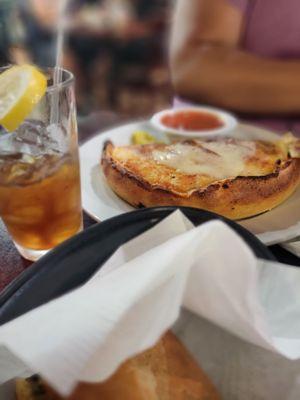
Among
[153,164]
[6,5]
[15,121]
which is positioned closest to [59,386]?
[15,121]

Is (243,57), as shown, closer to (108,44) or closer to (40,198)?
(40,198)

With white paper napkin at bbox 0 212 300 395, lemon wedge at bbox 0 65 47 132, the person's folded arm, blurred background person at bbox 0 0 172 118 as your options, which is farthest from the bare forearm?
blurred background person at bbox 0 0 172 118

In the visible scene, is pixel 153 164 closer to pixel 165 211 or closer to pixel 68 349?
pixel 165 211

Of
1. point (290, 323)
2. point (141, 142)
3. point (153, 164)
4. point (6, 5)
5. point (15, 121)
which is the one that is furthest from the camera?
point (6, 5)

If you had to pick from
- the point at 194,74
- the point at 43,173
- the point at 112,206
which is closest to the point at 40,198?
the point at 43,173

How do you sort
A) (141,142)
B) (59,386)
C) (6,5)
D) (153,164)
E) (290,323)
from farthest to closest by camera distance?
(6,5) → (141,142) → (153,164) → (290,323) → (59,386)

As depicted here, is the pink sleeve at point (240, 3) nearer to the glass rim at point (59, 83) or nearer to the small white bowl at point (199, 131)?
the small white bowl at point (199, 131)

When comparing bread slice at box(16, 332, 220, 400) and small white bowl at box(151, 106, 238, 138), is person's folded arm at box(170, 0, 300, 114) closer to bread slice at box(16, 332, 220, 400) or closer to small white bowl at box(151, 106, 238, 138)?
small white bowl at box(151, 106, 238, 138)

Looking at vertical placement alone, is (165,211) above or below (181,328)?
above
